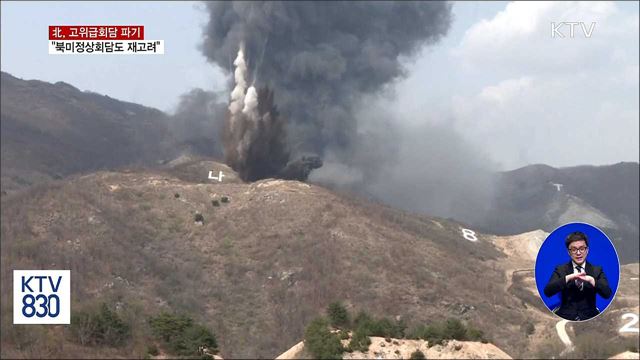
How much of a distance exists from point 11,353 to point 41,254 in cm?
5465

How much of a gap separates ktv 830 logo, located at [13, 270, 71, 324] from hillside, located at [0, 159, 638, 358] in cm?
4715

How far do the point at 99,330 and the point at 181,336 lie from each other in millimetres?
7618

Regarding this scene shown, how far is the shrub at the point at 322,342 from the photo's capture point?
222 ft

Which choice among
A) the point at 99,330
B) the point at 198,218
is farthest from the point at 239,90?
the point at 99,330

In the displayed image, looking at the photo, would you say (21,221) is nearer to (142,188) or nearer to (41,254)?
(41,254)

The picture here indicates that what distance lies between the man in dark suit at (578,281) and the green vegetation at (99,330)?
57.0m

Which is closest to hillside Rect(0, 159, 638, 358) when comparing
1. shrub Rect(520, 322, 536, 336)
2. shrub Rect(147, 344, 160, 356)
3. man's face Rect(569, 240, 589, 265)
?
shrub Rect(520, 322, 536, 336)

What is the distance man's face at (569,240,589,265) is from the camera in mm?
9664

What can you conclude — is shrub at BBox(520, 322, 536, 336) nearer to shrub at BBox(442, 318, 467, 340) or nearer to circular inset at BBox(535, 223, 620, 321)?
shrub at BBox(442, 318, 467, 340)

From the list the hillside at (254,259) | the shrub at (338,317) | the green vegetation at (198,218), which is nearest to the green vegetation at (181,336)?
the shrub at (338,317)

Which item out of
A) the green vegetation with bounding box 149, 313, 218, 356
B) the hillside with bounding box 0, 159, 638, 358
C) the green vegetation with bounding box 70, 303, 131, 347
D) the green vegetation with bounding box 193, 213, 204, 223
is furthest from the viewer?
the green vegetation with bounding box 193, 213, 204, 223

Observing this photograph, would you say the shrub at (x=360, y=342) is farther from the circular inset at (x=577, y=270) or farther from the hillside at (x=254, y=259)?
the circular inset at (x=577, y=270)

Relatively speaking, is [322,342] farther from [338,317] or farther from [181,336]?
[181,336]

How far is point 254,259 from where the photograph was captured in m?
125
